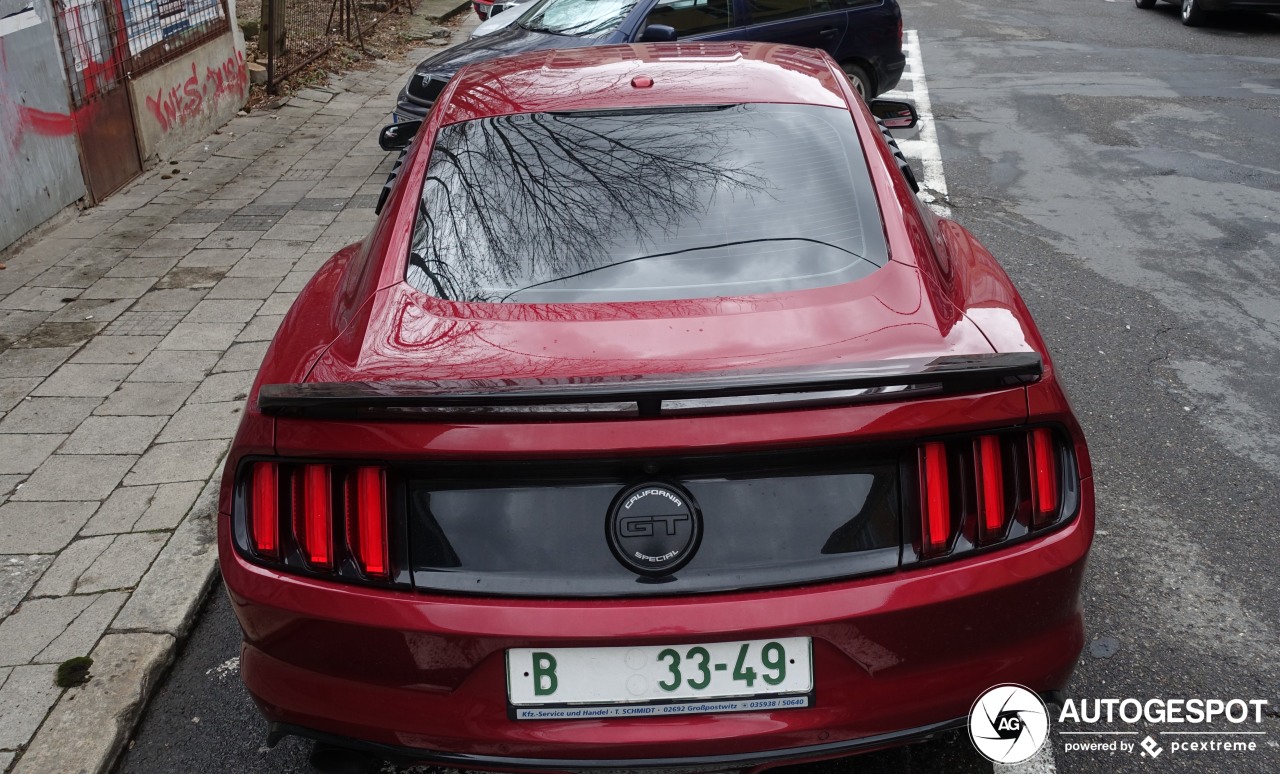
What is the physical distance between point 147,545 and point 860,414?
2.75 m

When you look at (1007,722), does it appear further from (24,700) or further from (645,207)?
(24,700)

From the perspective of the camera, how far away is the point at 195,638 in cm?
355

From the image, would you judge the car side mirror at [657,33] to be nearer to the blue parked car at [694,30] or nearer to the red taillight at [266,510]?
the blue parked car at [694,30]

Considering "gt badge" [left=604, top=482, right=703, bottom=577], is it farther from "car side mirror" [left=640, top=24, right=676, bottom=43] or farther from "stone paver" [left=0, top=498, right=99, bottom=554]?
"car side mirror" [left=640, top=24, right=676, bottom=43]

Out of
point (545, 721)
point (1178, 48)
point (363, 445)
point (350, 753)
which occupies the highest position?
point (363, 445)

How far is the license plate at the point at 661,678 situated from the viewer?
85.7 inches

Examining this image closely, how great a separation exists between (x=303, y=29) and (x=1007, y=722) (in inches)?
503

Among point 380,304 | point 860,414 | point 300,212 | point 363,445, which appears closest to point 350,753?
point 363,445

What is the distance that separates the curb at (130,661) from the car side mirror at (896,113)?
325 centimetres

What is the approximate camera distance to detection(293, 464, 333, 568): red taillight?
227 cm

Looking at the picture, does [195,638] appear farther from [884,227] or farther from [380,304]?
[884,227]

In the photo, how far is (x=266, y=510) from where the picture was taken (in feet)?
7.66

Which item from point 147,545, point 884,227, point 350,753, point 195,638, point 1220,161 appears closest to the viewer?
point 350,753

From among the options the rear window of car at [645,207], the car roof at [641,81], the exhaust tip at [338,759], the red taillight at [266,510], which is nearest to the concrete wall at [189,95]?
the car roof at [641,81]
